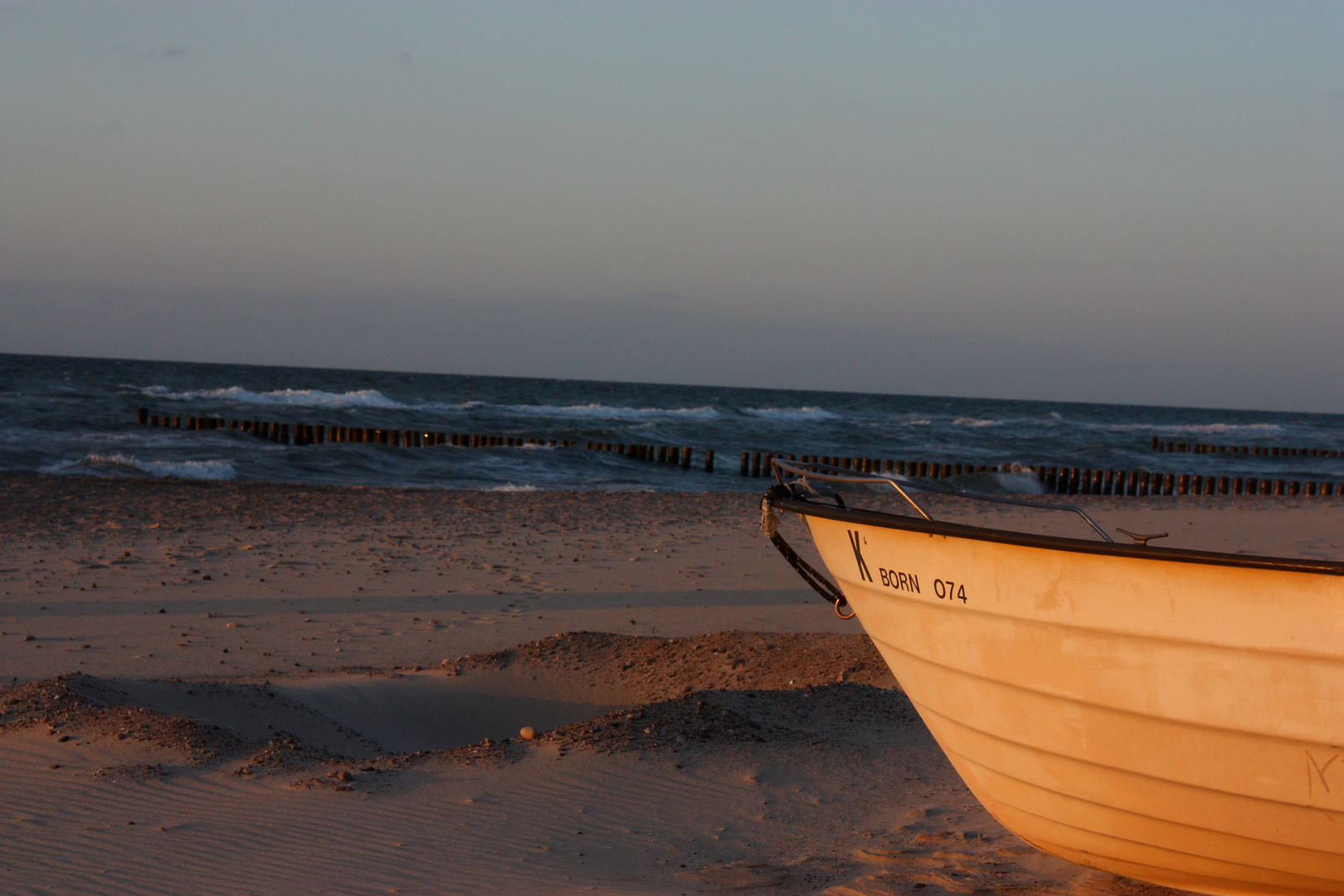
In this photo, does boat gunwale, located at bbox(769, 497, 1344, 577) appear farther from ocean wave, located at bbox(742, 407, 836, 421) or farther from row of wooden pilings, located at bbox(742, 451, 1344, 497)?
ocean wave, located at bbox(742, 407, 836, 421)

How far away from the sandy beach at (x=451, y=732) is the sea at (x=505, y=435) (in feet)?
30.3

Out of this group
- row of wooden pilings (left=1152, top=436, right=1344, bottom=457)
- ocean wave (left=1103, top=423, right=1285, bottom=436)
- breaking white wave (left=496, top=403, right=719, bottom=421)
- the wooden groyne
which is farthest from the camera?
ocean wave (left=1103, top=423, right=1285, bottom=436)

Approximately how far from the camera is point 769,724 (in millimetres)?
5562

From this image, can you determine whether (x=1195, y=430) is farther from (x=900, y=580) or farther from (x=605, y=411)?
(x=900, y=580)

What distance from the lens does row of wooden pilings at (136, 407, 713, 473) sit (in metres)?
25.2

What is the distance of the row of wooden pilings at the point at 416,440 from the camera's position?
25188 mm

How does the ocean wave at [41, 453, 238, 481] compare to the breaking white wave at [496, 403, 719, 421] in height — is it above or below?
below

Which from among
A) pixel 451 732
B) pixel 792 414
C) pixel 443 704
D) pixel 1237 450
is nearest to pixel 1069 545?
pixel 451 732

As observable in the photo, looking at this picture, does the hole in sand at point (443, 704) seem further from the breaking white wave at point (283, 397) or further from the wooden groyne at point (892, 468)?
the breaking white wave at point (283, 397)

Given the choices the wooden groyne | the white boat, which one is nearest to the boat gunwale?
the white boat

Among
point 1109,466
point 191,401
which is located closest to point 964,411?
point 1109,466

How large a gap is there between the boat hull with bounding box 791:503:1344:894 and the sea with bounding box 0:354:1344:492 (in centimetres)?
1459

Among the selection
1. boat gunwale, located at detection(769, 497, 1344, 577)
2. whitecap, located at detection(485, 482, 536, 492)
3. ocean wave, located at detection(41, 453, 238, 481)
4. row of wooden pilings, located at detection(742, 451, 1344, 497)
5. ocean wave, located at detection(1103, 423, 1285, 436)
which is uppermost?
ocean wave, located at detection(1103, 423, 1285, 436)

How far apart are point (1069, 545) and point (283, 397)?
46.9 m
